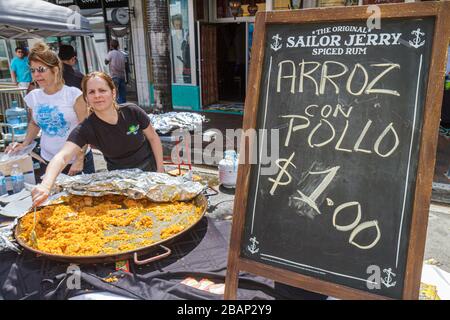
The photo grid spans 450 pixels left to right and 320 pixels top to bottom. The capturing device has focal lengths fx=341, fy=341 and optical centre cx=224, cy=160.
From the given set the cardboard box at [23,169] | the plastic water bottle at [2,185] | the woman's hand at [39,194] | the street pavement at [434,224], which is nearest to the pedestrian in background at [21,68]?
the cardboard box at [23,169]

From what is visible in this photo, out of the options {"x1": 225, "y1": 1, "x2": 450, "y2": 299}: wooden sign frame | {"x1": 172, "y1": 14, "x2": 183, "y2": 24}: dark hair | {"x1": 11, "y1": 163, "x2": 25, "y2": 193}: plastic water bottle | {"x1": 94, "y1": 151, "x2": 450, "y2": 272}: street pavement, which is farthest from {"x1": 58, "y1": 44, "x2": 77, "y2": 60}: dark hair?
{"x1": 172, "y1": 14, "x2": 183, "y2": 24}: dark hair

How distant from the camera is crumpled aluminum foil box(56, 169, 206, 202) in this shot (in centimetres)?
297

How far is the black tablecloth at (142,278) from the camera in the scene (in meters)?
2.15

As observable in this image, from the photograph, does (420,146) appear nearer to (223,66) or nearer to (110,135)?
(110,135)

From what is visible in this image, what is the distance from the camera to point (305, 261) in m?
1.79

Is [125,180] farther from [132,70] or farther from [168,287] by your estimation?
[132,70]

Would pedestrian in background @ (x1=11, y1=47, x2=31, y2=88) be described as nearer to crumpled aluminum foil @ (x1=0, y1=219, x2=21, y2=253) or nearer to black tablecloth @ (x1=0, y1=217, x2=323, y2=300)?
crumpled aluminum foil @ (x1=0, y1=219, x2=21, y2=253)

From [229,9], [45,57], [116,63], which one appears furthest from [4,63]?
[45,57]

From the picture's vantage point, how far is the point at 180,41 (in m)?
10.4

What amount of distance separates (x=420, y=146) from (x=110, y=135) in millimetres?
2493

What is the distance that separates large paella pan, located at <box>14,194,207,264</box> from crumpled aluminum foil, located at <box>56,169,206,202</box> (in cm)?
6

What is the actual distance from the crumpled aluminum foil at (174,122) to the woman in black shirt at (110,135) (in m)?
1.00

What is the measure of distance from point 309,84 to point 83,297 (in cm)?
183
